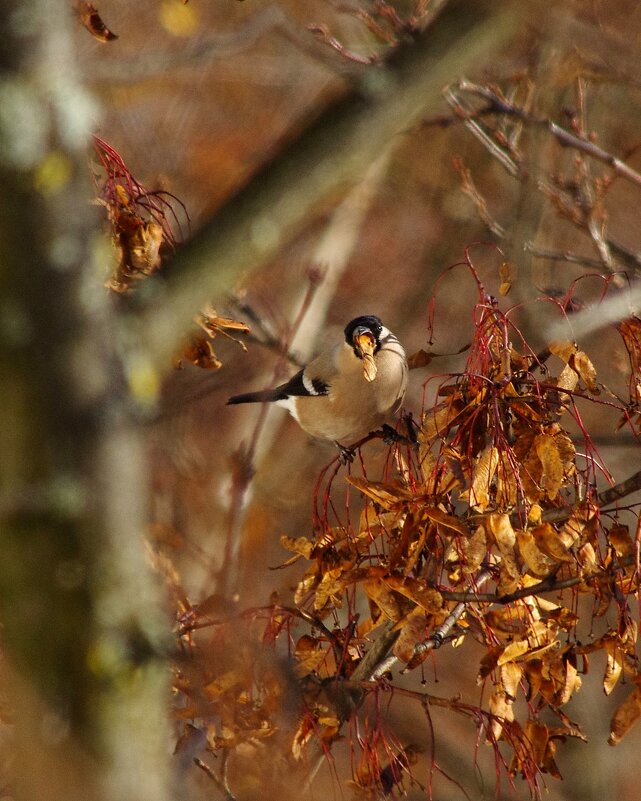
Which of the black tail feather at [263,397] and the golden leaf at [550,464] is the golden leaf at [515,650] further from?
the black tail feather at [263,397]

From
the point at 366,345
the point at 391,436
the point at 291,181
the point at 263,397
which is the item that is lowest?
the point at 263,397

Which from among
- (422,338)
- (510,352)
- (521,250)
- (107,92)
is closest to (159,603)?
(510,352)

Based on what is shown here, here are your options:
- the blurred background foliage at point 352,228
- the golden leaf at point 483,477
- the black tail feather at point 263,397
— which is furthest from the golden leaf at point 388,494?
the black tail feather at point 263,397

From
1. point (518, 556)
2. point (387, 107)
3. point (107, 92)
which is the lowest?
point (107, 92)

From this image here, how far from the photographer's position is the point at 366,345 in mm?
3109

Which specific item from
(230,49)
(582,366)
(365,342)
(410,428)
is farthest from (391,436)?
(230,49)

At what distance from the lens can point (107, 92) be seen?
206 inches

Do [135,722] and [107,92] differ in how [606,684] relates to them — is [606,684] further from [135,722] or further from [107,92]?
[107,92]

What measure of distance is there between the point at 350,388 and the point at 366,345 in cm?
40

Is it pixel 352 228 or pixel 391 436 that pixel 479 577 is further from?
pixel 352 228

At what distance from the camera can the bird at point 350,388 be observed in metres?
3.30

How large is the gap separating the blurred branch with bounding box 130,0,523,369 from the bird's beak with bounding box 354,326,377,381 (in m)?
1.35

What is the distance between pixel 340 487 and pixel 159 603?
4.35m

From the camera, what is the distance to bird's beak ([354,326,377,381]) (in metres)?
2.89
